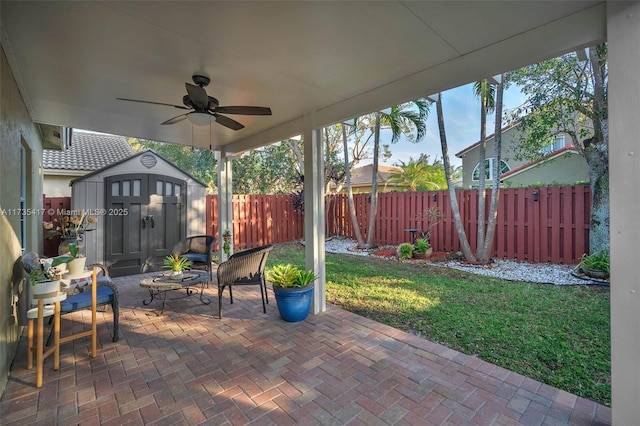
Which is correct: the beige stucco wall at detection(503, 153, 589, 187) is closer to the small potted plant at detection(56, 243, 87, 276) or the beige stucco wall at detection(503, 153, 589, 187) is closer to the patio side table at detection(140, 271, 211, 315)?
the patio side table at detection(140, 271, 211, 315)

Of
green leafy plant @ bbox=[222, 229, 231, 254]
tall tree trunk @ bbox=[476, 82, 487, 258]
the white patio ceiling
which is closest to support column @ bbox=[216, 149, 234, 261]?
green leafy plant @ bbox=[222, 229, 231, 254]

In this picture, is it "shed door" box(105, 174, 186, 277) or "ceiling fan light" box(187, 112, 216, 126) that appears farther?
"shed door" box(105, 174, 186, 277)

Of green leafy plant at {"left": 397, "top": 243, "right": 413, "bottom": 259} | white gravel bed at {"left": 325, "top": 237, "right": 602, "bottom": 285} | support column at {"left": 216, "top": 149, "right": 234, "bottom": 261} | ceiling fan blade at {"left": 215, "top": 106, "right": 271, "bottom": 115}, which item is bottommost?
white gravel bed at {"left": 325, "top": 237, "right": 602, "bottom": 285}

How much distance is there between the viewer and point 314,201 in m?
3.68

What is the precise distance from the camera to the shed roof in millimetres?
8055

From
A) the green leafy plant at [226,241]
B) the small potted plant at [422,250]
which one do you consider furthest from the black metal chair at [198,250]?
the small potted plant at [422,250]

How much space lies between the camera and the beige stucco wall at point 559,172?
1009 centimetres

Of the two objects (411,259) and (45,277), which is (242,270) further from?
(411,259)

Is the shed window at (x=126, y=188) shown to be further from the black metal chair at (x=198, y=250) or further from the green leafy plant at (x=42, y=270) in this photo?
the green leafy plant at (x=42, y=270)

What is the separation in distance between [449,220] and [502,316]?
4.13m

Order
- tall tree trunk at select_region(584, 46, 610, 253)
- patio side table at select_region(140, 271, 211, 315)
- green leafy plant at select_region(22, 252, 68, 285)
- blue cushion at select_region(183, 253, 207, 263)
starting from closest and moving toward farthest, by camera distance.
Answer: green leafy plant at select_region(22, 252, 68, 285), patio side table at select_region(140, 271, 211, 315), tall tree trunk at select_region(584, 46, 610, 253), blue cushion at select_region(183, 253, 207, 263)

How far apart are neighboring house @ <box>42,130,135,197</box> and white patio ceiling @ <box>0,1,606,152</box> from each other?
4872 mm

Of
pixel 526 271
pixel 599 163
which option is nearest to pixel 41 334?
pixel 526 271

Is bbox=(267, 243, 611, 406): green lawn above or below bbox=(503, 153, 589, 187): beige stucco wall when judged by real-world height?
below
